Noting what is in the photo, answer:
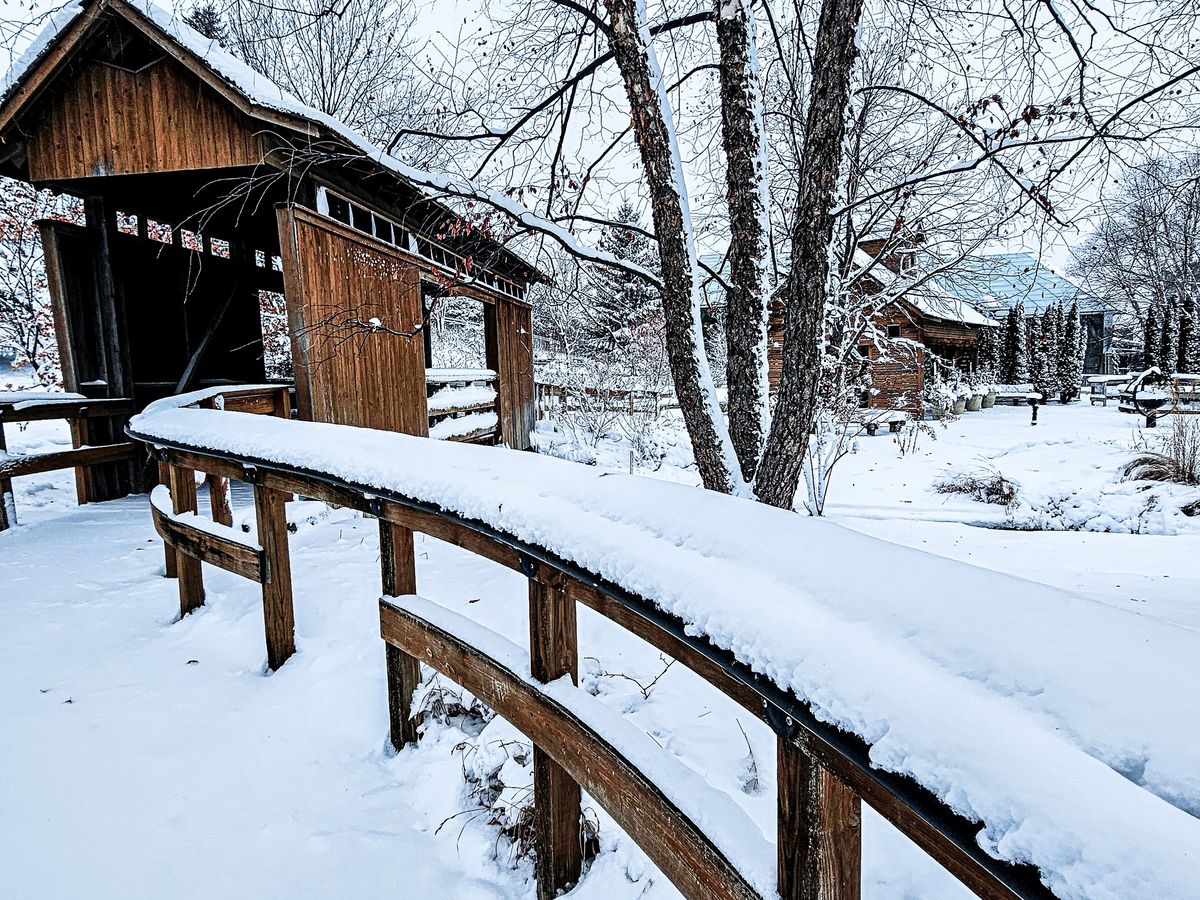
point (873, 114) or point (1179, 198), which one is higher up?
point (873, 114)

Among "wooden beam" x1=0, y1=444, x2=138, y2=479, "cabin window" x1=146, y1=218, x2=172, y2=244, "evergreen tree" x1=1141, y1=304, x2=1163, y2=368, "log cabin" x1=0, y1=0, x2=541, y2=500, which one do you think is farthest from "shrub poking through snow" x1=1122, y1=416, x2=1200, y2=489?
"evergreen tree" x1=1141, y1=304, x2=1163, y2=368

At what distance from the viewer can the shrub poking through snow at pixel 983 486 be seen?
920cm

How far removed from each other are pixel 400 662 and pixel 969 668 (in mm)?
2458

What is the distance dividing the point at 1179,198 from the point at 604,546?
5532 millimetres

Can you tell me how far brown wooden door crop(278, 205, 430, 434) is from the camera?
20.7 feet

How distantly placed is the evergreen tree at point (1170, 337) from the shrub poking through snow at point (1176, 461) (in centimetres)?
2203

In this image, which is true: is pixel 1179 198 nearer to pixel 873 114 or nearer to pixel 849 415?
pixel 873 114

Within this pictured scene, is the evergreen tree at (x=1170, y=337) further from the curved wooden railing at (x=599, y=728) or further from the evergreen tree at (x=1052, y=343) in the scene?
the curved wooden railing at (x=599, y=728)

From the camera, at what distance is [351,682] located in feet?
10.4

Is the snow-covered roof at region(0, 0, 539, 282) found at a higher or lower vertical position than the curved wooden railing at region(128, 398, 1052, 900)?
higher

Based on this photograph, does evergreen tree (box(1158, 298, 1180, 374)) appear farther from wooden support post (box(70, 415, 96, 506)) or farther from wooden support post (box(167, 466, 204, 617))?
wooden support post (box(70, 415, 96, 506))

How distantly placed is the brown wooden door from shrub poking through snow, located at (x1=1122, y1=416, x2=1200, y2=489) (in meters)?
9.99

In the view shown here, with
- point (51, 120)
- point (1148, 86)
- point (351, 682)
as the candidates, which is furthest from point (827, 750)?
point (51, 120)

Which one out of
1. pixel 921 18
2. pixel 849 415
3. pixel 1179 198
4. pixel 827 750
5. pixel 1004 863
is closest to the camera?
pixel 1004 863
